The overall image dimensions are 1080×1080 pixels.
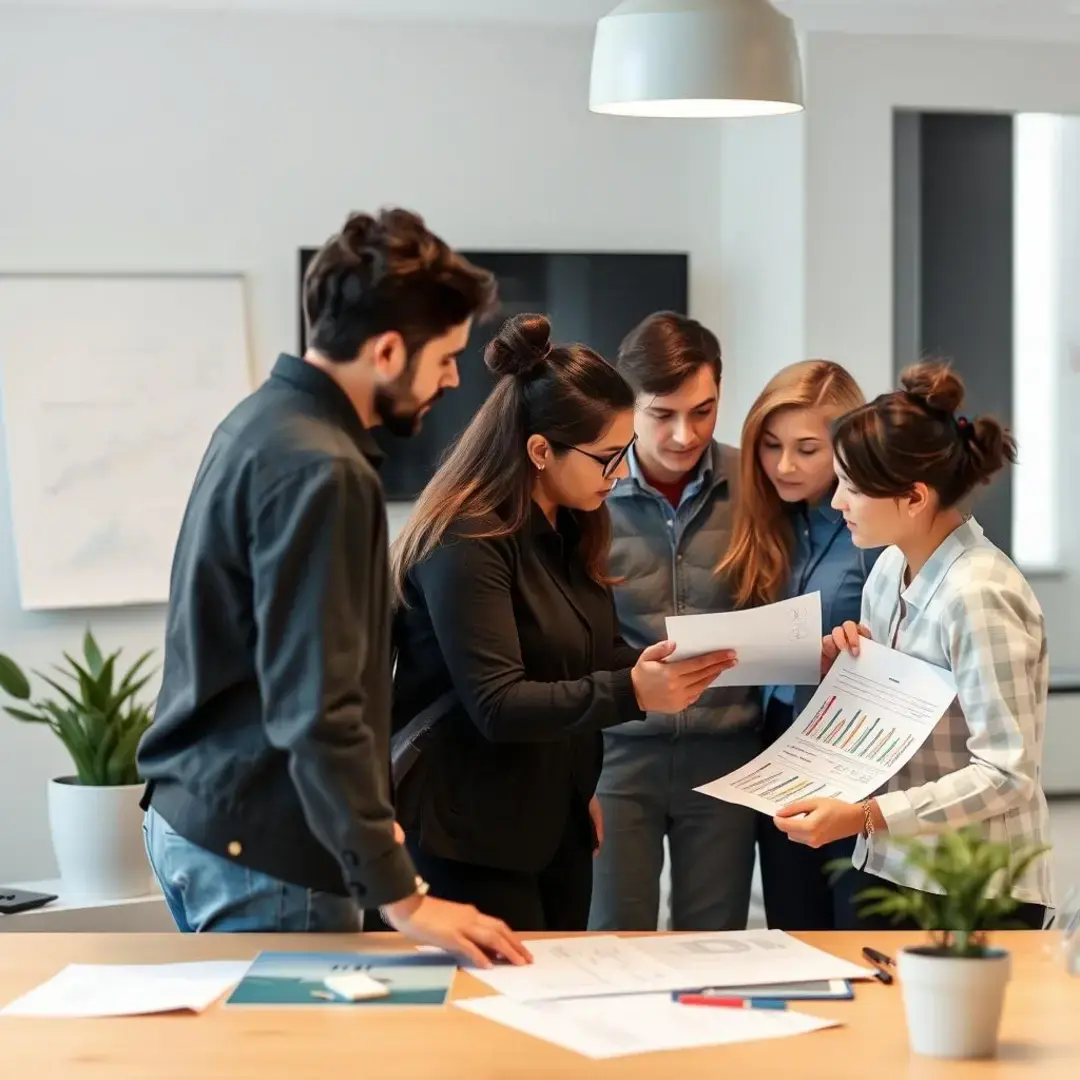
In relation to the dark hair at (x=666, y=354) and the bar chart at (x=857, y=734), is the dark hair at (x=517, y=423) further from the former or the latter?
the bar chart at (x=857, y=734)

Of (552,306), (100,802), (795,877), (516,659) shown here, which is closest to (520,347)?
(516,659)

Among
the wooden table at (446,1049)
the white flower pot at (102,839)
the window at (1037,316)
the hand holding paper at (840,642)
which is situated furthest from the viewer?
the window at (1037,316)

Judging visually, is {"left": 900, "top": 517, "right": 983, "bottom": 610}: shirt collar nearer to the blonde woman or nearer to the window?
the blonde woman

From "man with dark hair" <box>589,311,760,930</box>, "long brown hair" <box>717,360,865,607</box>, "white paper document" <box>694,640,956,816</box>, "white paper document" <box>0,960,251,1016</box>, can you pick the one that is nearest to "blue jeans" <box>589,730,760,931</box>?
"man with dark hair" <box>589,311,760,930</box>

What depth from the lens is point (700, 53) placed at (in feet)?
6.70

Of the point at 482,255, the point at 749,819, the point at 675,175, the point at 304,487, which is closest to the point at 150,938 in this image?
the point at 304,487

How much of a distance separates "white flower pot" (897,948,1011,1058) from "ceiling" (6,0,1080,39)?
328 cm

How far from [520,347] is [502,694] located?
50cm

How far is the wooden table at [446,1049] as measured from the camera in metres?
1.44

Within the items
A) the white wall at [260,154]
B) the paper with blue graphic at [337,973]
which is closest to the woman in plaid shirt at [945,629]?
the paper with blue graphic at [337,973]

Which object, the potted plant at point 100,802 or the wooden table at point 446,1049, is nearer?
the wooden table at point 446,1049

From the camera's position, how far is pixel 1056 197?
4.71 m

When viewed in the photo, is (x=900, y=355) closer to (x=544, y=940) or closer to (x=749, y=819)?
(x=749, y=819)

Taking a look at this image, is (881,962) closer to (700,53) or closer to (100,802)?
(700,53)
